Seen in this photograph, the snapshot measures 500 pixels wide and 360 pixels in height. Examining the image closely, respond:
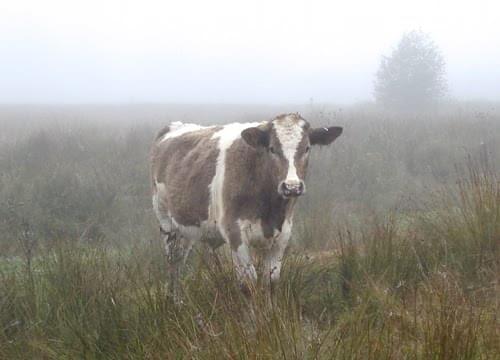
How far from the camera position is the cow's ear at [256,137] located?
4.57m

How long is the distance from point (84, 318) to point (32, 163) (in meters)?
9.04

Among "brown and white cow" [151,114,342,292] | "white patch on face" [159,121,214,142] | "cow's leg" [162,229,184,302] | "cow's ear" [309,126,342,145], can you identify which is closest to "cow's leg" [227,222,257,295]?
"brown and white cow" [151,114,342,292]

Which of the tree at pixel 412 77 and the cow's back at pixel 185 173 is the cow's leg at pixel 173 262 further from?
the tree at pixel 412 77

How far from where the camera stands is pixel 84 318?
3.34 metres

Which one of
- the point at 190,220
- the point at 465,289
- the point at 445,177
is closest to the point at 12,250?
the point at 190,220

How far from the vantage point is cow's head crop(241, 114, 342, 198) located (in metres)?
4.31

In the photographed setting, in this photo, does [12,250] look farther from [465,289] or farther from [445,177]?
[445,177]

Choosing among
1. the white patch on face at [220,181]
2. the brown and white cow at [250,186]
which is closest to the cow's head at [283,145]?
the brown and white cow at [250,186]

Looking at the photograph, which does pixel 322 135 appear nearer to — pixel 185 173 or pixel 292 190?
pixel 292 190

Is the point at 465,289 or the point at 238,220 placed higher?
the point at 238,220

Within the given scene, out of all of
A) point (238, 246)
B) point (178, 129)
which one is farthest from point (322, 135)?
point (178, 129)

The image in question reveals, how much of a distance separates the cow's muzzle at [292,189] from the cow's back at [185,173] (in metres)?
1.17

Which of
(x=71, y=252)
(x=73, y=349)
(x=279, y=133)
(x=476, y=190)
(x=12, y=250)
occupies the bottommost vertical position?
(x=12, y=250)

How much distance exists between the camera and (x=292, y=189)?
4.02 m
